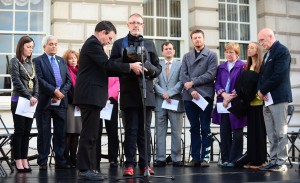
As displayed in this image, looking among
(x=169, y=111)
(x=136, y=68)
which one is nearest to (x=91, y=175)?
(x=136, y=68)

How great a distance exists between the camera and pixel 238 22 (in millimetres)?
12859

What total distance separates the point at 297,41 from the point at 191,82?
6.43 metres

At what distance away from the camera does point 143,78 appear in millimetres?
5270

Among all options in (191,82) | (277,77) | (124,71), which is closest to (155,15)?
(191,82)

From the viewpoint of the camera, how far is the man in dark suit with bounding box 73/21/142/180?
5414mm

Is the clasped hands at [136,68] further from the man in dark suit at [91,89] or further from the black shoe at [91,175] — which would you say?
the black shoe at [91,175]

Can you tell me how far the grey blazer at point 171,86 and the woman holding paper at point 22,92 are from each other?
2.04 meters

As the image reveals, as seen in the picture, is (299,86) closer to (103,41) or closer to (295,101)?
(295,101)

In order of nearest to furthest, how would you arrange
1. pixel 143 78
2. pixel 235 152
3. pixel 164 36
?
1. pixel 143 78
2. pixel 235 152
3. pixel 164 36

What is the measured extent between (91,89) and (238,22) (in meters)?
8.26

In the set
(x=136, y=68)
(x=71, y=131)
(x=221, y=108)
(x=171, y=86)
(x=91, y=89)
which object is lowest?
(x=71, y=131)

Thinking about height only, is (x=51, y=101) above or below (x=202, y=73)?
below

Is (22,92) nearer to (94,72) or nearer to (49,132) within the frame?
(49,132)

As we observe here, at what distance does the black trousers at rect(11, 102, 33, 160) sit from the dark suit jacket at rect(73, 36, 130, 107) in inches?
61.4
